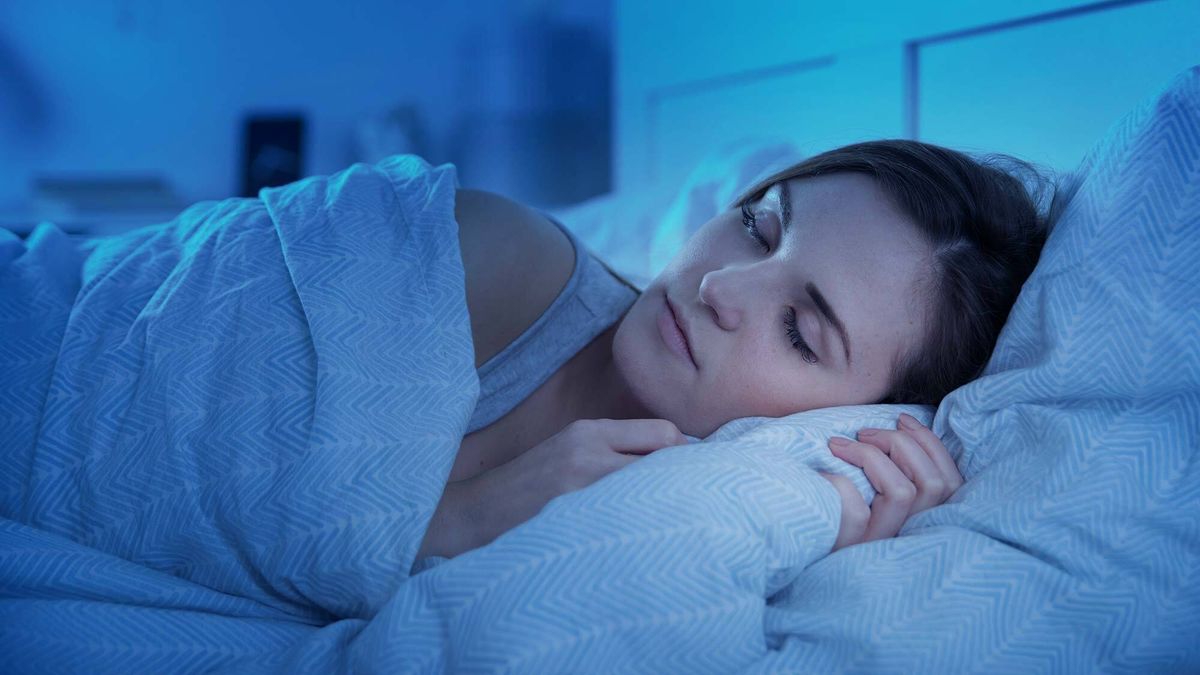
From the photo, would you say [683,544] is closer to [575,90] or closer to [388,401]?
[388,401]

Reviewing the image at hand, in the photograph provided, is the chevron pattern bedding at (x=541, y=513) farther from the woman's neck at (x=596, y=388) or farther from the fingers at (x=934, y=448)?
the woman's neck at (x=596, y=388)

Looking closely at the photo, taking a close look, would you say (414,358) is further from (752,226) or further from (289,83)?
(289,83)

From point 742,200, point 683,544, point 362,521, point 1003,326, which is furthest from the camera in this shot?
point 742,200

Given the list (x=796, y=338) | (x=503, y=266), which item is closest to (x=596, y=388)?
(x=503, y=266)

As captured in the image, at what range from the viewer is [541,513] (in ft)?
2.04

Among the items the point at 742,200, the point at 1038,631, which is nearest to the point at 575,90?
the point at 742,200

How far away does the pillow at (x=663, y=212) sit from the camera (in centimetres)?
151

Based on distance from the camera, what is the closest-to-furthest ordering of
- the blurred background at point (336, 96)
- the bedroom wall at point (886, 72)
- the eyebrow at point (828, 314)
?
the eyebrow at point (828, 314) < the bedroom wall at point (886, 72) < the blurred background at point (336, 96)

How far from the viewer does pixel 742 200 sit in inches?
41.3

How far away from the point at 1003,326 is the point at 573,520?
56 cm

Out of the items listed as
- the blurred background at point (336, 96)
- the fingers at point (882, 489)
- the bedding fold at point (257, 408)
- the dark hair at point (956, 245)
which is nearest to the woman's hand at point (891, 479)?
the fingers at point (882, 489)

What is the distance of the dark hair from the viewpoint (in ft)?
2.92

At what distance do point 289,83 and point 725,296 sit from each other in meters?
2.05

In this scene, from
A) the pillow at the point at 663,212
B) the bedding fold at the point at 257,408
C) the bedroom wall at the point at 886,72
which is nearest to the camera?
the bedding fold at the point at 257,408
